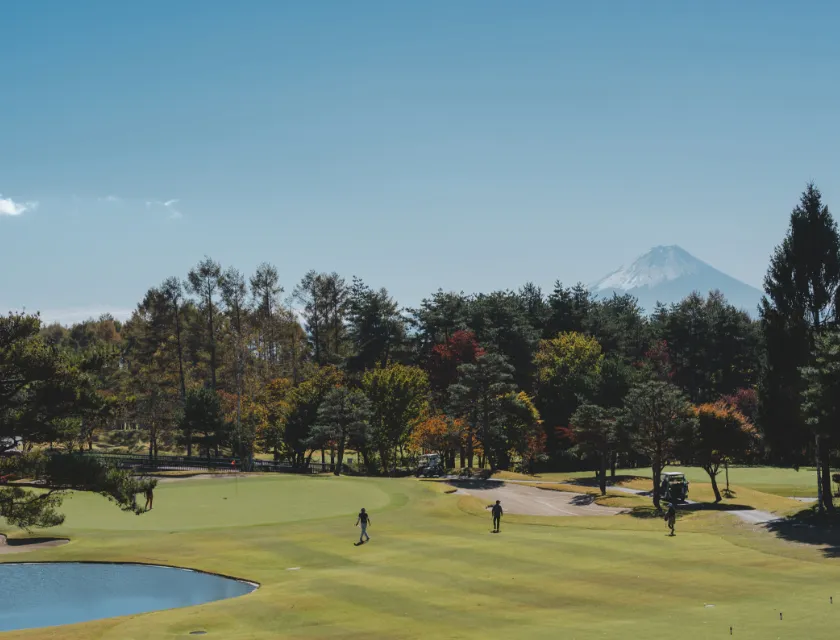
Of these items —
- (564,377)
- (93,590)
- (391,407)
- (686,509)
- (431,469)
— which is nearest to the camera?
(93,590)

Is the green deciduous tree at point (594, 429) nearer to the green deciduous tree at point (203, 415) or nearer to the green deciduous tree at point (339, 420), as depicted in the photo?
the green deciduous tree at point (339, 420)

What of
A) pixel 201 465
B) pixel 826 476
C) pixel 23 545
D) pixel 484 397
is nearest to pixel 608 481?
pixel 484 397

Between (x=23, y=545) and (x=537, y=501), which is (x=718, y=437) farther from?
(x=23, y=545)

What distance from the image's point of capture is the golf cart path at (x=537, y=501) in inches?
2272

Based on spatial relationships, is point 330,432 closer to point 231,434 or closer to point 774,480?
point 231,434

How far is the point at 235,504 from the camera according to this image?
2392 inches

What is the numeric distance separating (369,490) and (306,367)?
51.1 metres

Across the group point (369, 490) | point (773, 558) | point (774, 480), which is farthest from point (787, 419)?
point (369, 490)

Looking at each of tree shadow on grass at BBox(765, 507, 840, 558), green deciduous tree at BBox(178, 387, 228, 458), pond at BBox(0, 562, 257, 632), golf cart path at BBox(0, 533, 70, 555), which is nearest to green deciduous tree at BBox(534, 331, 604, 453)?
green deciduous tree at BBox(178, 387, 228, 458)

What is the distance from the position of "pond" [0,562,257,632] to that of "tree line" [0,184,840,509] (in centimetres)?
689

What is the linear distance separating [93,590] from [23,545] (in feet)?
40.9

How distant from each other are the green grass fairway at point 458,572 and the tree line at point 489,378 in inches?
378

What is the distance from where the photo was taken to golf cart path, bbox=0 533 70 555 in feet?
145

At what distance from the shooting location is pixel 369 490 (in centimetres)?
6781
